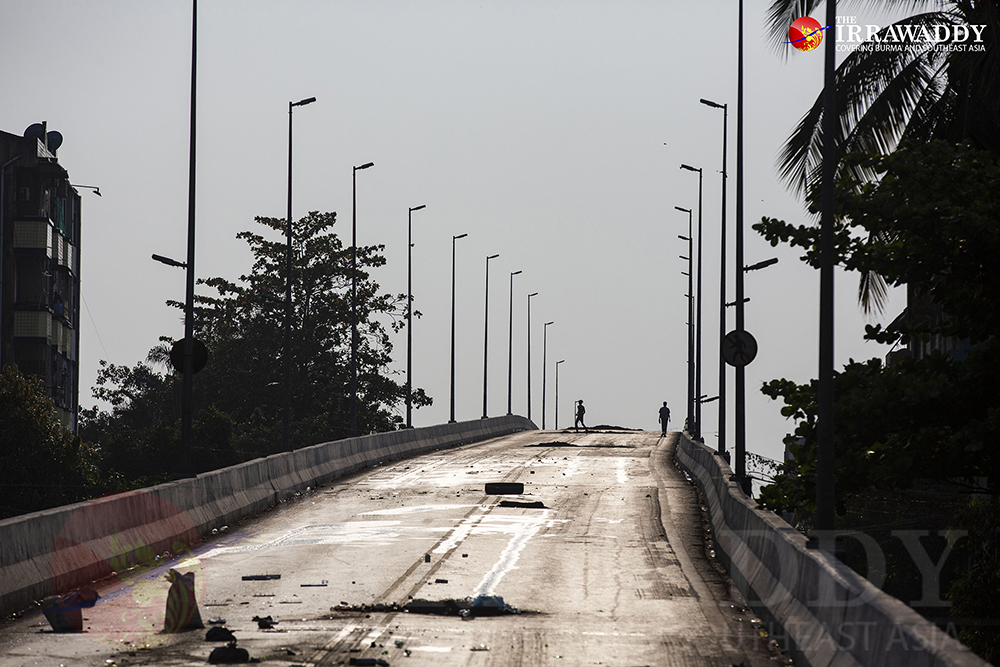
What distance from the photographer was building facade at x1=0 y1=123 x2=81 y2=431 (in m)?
61.6

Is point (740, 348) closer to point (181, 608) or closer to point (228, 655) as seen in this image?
point (181, 608)

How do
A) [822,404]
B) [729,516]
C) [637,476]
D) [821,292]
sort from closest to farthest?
[822,404] < [821,292] < [729,516] < [637,476]

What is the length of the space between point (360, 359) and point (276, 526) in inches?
2311

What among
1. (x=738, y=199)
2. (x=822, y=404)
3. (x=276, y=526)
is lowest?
(x=276, y=526)

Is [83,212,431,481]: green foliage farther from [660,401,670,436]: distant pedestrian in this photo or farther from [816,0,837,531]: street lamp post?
[816,0,837,531]: street lamp post

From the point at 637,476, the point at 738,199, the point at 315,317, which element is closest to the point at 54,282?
the point at 315,317

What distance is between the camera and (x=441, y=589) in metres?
16.2

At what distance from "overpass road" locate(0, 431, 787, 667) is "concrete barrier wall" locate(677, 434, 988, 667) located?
41cm

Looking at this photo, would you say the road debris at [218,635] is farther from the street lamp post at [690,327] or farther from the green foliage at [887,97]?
the street lamp post at [690,327]

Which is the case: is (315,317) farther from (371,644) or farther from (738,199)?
(371,644)

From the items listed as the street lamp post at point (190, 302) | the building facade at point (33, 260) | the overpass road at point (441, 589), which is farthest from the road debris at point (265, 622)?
the building facade at point (33, 260)

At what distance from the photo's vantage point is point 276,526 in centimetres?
2411

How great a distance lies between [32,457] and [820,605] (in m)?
40.4

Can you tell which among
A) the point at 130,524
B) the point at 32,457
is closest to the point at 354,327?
the point at 32,457
